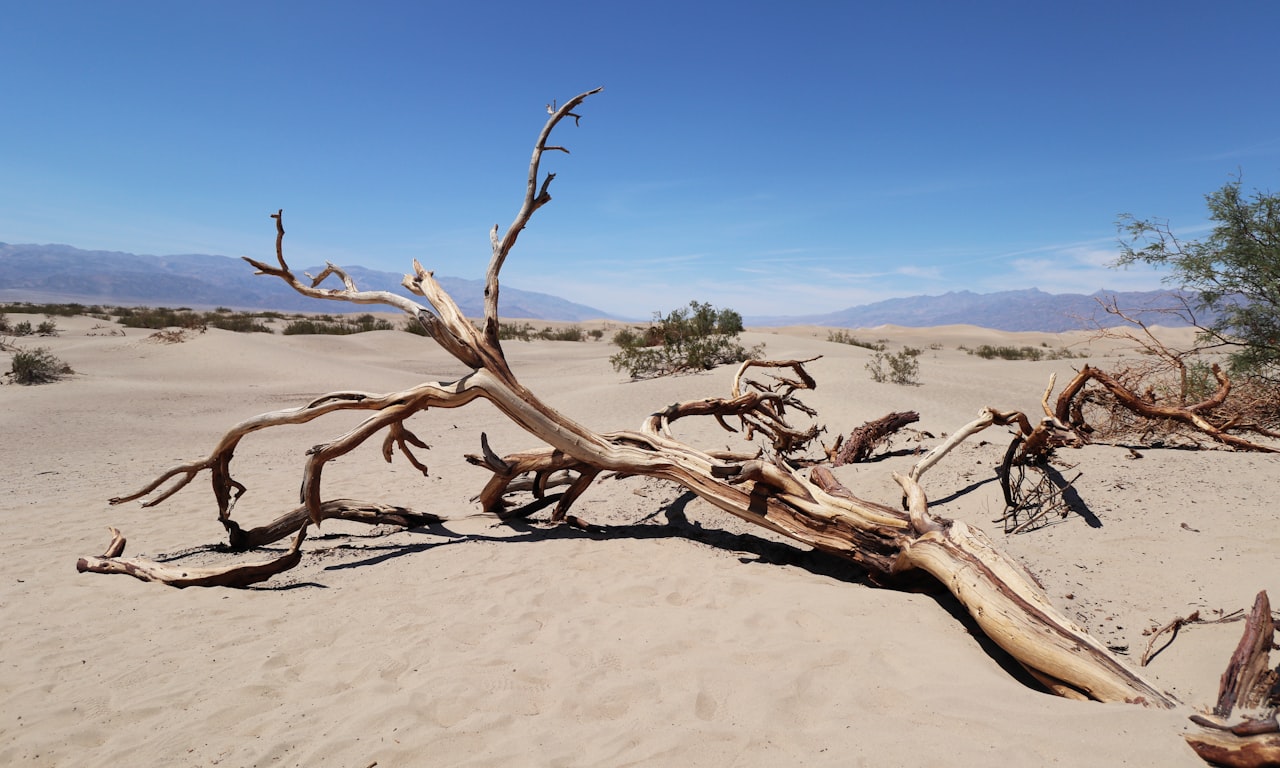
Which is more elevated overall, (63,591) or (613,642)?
(613,642)

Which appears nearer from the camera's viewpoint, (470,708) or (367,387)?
(470,708)

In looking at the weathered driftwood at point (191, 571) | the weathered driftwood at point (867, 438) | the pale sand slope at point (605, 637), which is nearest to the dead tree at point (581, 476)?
the weathered driftwood at point (191, 571)

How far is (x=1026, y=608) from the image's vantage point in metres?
2.92

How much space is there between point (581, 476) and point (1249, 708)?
4.25 meters

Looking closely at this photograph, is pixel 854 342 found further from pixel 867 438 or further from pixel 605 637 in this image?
pixel 605 637

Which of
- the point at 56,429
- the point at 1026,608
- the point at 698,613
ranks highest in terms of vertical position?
the point at 1026,608

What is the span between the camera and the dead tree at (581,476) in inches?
137

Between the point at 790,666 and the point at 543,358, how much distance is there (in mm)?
20798

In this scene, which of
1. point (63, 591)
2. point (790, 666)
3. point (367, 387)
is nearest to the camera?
point (790, 666)

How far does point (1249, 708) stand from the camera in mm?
2289

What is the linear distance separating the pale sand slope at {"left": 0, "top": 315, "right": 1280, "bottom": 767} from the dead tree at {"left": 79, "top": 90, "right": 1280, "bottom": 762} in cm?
23

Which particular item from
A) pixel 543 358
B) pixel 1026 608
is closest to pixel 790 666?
pixel 1026 608

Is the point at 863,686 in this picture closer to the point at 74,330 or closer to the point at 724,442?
the point at 724,442

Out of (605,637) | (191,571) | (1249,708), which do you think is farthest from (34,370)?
(1249,708)
